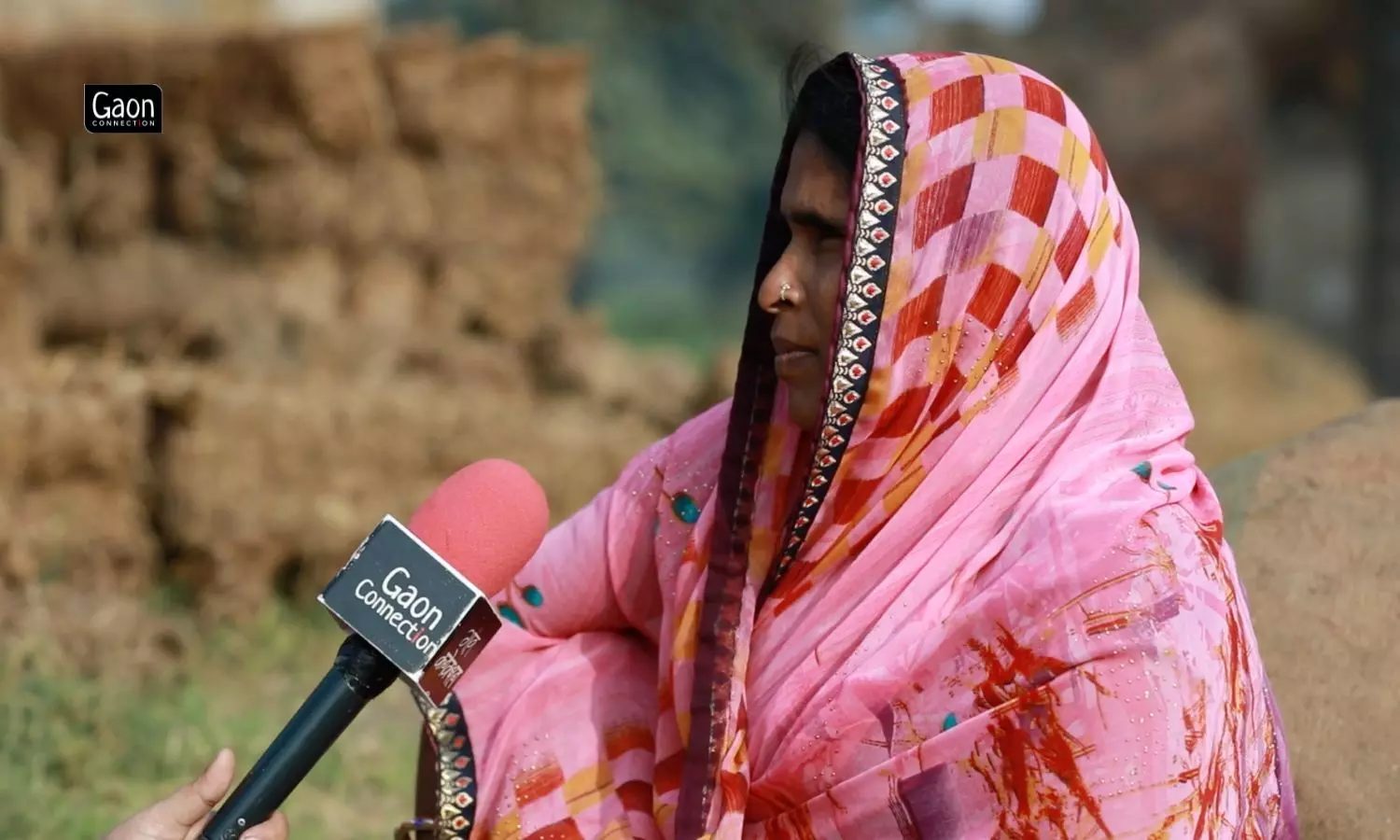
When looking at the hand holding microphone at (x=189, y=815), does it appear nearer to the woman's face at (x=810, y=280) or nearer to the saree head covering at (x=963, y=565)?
the saree head covering at (x=963, y=565)

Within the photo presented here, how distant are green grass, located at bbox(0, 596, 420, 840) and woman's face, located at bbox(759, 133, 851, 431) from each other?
1.54m

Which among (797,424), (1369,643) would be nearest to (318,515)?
(797,424)

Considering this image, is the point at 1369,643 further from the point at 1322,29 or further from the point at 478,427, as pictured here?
the point at 1322,29

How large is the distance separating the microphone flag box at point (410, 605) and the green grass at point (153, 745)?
1.54 metres

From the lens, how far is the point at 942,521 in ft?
5.76

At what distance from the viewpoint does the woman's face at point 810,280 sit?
5.92 ft

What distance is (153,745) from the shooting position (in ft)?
10.6

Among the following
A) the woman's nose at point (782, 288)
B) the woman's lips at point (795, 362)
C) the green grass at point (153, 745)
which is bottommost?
the green grass at point (153, 745)

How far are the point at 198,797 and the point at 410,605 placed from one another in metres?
0.30

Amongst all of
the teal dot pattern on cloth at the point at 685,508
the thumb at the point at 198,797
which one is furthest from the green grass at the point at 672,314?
the thumb at the point at 198,797

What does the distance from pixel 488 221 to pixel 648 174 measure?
13.2 metres

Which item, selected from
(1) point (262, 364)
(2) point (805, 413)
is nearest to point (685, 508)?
(2) point (805, 413)

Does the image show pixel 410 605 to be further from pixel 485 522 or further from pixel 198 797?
pixel 198 797

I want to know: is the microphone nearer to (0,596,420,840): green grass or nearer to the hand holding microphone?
the hand holding microphone
